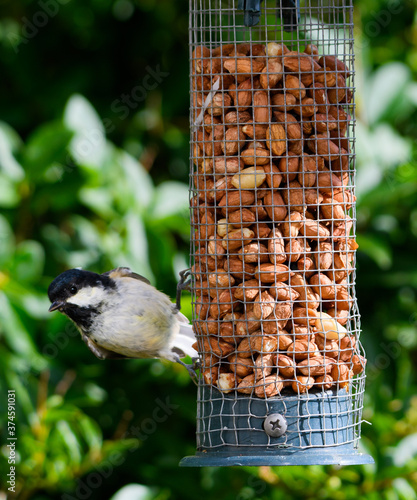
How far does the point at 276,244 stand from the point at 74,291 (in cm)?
88

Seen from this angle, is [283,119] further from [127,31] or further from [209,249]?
[127,31]

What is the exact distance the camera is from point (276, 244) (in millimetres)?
2051

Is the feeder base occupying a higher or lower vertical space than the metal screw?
lower

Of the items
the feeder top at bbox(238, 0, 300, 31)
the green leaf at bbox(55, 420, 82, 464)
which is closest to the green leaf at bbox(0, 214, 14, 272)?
the green leaf at bbox(55, 420, 82, 464)

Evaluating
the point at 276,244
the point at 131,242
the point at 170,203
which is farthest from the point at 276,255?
the point at 170,203

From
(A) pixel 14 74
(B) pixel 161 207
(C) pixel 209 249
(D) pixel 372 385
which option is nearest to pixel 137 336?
(C) pixel 209 249

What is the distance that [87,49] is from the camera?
414 centimetres

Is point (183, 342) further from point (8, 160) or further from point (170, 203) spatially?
point (8, 160)

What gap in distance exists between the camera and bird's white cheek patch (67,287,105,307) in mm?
2553

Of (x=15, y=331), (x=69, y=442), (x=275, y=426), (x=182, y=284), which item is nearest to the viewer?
(x=275, y=426)

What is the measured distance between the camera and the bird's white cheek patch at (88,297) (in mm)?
2553

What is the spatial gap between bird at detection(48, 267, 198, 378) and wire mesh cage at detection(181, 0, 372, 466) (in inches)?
15.7

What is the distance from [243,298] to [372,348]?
5.03ft

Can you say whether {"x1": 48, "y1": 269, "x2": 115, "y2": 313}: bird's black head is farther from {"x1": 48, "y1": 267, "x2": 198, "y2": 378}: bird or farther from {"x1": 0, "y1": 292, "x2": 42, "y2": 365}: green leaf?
{"x1": 0, "y1": 292, "x2": 42, "y2": 365}: green leaf
